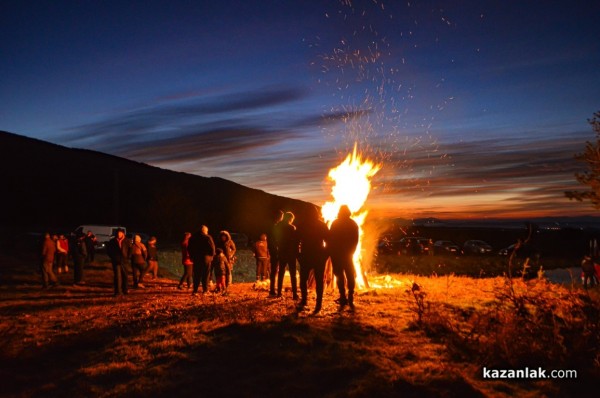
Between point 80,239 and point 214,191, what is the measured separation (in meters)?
96.7

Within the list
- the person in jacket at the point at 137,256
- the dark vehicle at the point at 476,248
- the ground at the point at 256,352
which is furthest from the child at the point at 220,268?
the dark vehicle at the point at 476,248

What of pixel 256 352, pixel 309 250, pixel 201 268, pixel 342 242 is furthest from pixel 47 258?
pixel 256 352

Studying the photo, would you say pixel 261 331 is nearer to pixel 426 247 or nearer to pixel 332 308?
pixel 332 308

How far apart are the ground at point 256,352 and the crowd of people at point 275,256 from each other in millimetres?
665

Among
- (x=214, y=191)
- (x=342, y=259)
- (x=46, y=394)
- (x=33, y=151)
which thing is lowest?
(x=46, y=394)

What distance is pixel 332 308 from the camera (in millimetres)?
11102

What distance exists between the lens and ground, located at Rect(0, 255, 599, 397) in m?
6.80

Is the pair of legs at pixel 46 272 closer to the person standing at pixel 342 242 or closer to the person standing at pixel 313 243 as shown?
the person standing at pixel 313 243

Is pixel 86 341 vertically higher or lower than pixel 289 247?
lower

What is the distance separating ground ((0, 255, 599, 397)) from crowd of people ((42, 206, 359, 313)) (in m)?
0.66

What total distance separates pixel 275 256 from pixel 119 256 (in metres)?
4.58

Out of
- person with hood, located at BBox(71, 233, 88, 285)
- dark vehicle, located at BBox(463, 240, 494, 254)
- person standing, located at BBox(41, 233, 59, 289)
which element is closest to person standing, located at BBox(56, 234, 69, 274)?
person with hood, located at BBox(71, 233, 88, 285)

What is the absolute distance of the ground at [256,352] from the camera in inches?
268

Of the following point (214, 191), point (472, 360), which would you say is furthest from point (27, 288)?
point (214, 191)
